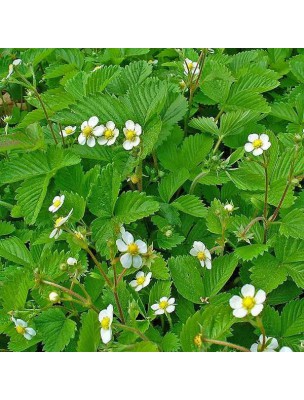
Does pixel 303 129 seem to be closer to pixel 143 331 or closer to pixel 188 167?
pixel 188 167

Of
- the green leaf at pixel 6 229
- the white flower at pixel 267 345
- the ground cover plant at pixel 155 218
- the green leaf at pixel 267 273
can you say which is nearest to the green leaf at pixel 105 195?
the ground cover plant at pixel 155 218

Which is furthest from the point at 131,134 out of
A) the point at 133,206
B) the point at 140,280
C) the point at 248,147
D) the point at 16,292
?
the point at 16,292

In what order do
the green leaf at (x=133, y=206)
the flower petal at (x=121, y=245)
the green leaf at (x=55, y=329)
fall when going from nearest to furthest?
the flower petal at (x=121, y=245) → the green leaf at (x=55, y=329) → the green leaf at (x=133, y=206)

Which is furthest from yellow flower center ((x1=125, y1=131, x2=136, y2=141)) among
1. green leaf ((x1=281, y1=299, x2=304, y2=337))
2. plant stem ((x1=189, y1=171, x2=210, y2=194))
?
green leaf ((x1=281, y1=299, x2=304, y2=337))

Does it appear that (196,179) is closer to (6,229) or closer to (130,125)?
(130,125)

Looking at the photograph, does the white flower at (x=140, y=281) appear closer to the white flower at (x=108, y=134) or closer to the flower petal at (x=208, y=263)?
the flower petal at (x=208, y=263)

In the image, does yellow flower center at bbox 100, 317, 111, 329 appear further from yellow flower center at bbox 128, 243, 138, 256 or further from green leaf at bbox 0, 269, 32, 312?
green leaf at bbox 0, 269, 32, 312
